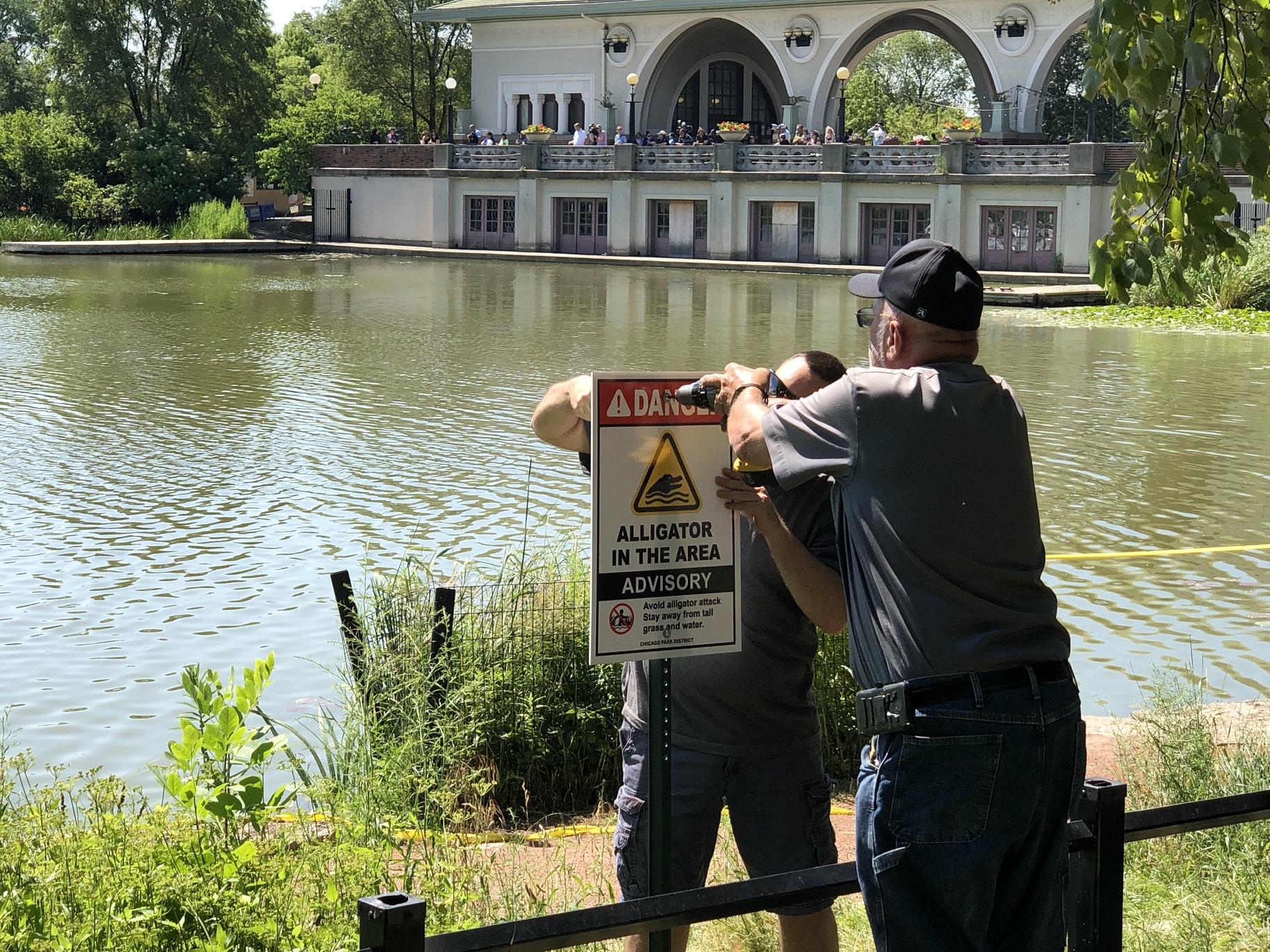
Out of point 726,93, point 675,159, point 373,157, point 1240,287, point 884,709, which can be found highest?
point 726,93

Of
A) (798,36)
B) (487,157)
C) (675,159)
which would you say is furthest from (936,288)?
(798,36)

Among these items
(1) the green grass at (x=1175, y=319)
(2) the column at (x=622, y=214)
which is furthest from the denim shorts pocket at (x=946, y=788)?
(2) the column at (x=622, y=214)

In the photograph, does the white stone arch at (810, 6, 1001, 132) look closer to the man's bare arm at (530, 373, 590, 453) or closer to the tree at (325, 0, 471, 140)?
the tree at (325, 0, 471, 140)

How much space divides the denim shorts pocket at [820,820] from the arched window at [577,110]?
5214cm

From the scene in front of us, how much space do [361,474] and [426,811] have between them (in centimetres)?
900

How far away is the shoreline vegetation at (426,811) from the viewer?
396 cm

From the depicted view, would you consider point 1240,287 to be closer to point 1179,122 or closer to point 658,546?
point 1179,122

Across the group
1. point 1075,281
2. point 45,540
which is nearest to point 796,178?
point 1075,281

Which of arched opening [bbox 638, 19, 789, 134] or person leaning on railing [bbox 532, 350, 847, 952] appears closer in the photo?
person leaning on railing [bbox 532, 350, 847, 952]

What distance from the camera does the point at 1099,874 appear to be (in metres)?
3.27

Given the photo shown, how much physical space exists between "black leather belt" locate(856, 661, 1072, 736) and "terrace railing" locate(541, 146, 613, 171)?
4566cm

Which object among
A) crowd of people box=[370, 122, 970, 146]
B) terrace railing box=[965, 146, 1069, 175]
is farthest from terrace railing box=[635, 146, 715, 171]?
terrace railing box=[965, 146, 1069, 175]

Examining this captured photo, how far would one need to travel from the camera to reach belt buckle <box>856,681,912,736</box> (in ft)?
9.78

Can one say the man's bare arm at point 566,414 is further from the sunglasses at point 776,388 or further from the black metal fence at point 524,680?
the black metal fence at point 524,680
